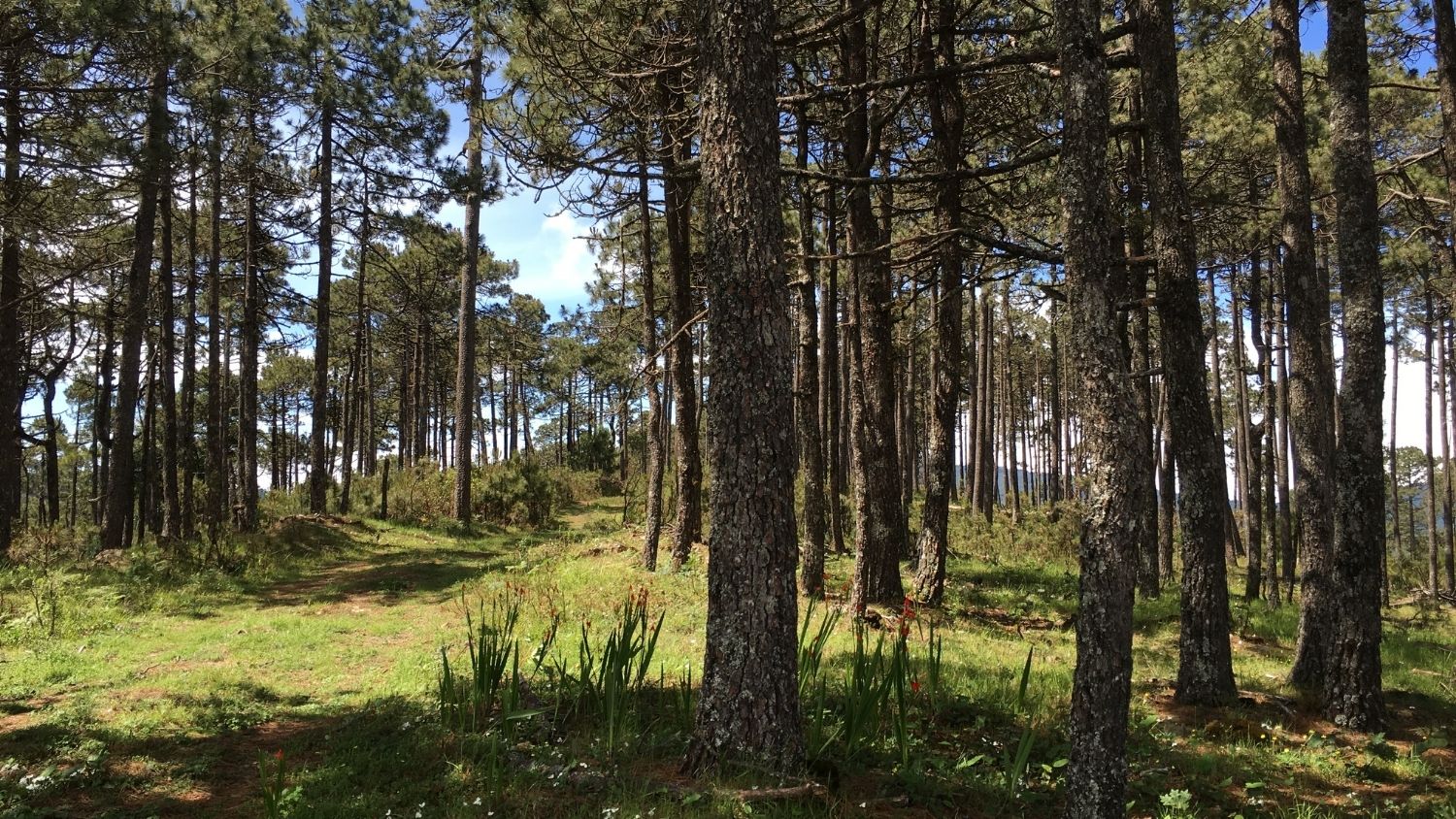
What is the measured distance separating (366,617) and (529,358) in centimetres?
3313

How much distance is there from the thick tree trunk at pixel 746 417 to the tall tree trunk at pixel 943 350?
210 inches

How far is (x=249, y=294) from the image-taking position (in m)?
15.4

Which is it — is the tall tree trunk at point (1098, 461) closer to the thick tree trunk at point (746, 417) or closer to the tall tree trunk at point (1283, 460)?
the thick tree trunk at point (746, 417)

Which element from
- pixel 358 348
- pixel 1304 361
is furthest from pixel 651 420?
pixel 358 348

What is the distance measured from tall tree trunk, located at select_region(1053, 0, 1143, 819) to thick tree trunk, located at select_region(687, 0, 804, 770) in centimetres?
149

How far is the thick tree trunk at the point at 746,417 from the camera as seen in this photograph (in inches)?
158

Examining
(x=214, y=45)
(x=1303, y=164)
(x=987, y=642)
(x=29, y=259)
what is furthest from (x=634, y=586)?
(x=29, y=259)

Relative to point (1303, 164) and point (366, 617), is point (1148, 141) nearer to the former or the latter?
point (1303, 164)

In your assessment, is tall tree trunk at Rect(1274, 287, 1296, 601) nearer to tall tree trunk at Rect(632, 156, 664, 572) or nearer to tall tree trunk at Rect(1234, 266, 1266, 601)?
tall tree trunk at Rect(1234, 266, 1266, 601)

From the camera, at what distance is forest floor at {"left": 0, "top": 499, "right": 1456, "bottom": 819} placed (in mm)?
3998

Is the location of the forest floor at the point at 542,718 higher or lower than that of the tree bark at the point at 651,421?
lower

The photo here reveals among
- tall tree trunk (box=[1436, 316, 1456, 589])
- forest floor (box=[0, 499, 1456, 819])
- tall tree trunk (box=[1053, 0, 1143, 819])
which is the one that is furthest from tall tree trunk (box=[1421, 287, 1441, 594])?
tall tree trunk (box=[1053, 0, 1143, 819])

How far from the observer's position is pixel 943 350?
9.25 meters

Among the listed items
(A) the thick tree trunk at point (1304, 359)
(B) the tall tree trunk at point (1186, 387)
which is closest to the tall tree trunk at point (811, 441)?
(B) the tall tree trunk at point (1186, 387)
